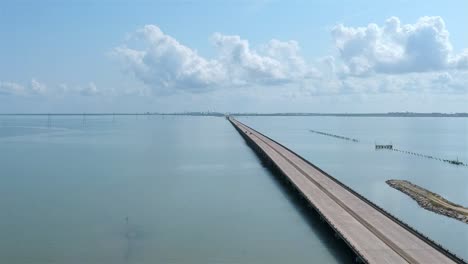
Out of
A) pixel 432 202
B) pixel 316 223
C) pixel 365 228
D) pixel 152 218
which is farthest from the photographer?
pixel 432 202

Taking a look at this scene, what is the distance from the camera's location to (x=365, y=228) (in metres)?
29.5

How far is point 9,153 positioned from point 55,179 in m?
33.6

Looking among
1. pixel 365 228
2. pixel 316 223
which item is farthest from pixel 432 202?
pixel 365 228

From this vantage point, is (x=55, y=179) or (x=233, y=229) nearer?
(x=233, y=229)

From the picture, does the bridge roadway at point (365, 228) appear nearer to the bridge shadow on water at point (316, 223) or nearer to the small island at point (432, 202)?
the bridge shadow on water at point (316, 223)

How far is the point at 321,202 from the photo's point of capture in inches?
1478

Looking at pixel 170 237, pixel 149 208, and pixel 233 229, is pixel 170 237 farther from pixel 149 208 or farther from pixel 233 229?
pixel 149 208

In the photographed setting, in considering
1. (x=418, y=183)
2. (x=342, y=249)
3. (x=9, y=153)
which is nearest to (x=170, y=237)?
(x=342, y=249)

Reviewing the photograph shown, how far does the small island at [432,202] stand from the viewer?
38.2 metres

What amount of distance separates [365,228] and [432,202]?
15883 mm

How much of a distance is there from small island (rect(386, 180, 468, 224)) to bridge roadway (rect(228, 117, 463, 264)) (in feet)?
22.5

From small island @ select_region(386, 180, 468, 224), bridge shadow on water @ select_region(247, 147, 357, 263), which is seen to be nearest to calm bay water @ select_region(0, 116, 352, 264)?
bridge shadow on water @ select_region(247, 147, 357, 263)

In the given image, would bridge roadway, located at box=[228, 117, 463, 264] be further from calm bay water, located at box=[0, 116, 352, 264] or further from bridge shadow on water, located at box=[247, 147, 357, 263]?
calm bay water, located at box=[0, 116, 352, 264]

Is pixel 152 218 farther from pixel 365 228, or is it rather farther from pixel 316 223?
pixel 365 228
